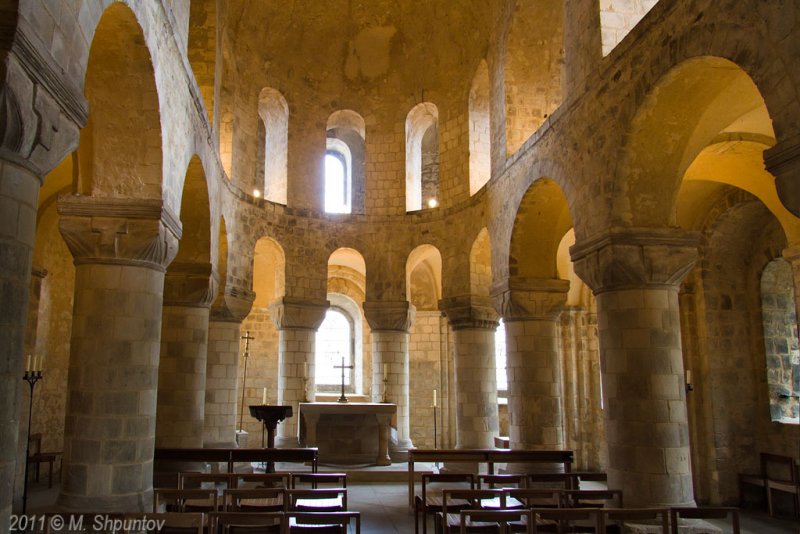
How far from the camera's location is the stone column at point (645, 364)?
7.91 meters

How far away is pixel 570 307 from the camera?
16359 mm

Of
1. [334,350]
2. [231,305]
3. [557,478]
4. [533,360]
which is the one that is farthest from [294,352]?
[557,478]

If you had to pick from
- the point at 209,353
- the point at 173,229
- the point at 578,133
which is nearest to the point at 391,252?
the point at 209,353

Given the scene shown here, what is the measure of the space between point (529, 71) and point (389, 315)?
6.44 meters

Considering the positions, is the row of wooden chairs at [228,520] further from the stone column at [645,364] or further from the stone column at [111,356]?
the stone column at [645,364]

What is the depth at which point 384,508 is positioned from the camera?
422 inches

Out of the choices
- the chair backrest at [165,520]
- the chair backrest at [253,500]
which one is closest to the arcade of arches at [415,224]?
the chair backrest at [165,520]

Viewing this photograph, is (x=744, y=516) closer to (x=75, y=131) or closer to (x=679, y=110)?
(x=679, y=110)

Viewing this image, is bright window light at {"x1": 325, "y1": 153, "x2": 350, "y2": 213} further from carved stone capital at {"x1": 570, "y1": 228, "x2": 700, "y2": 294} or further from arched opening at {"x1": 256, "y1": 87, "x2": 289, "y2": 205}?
carved stone capital at {"x1": 570, "y1": 228, "x2": 700, "y2": 294}

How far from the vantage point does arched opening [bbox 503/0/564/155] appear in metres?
13.1

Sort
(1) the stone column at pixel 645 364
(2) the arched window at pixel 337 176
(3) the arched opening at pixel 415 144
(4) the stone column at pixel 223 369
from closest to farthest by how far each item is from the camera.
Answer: (1) the stone column at pixel 645 364
(4) the stone column at pixel 223 369
(3) the arched opening at pixel 415 144
(2) the arched window at pixel 337 176

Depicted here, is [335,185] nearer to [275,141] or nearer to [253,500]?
[275,141]

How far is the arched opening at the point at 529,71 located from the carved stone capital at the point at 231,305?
6.49 meters

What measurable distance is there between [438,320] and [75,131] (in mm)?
15715
